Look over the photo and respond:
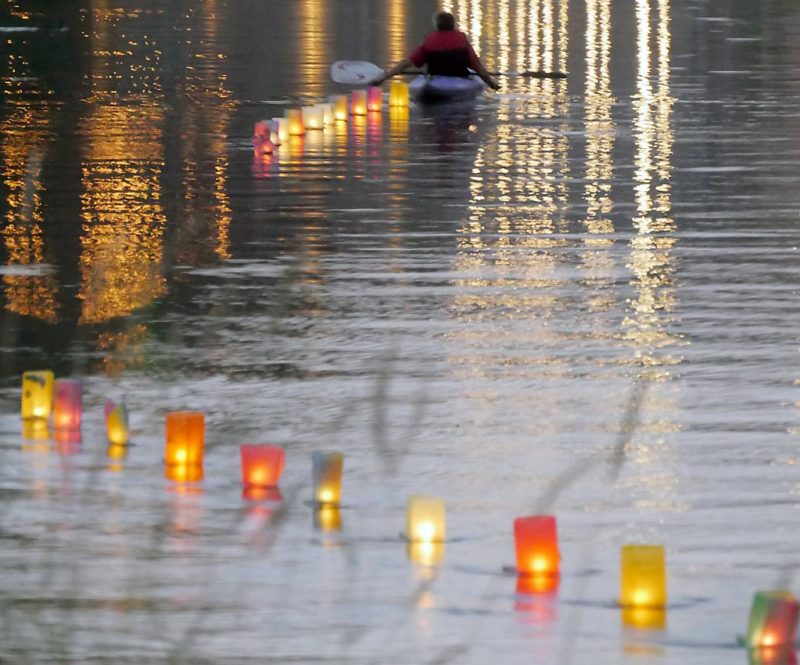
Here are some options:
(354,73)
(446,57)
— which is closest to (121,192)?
(446,57)

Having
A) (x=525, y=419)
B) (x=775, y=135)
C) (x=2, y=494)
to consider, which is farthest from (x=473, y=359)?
(x=775, y=135)

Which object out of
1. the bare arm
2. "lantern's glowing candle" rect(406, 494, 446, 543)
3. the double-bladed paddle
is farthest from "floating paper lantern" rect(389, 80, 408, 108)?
"lantern's glowing candle" rect(406, 494, 446, 543)

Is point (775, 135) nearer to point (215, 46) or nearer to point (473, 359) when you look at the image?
point (473, 359)

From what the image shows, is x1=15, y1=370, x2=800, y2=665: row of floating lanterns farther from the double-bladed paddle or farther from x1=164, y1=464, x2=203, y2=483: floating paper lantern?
the double-bladed paddle

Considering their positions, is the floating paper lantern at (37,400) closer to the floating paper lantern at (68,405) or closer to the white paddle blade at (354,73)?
the floating paper lantern at (68,405)

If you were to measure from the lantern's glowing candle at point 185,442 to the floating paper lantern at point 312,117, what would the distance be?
49.7 feet

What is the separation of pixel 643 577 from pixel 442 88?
21169 millimetres

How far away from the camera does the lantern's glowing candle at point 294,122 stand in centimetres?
2362

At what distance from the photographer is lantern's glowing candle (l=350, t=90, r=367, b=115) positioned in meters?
26.2

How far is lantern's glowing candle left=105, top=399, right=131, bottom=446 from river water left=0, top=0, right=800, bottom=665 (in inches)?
2.7

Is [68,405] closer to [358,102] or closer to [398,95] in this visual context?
[358,102]

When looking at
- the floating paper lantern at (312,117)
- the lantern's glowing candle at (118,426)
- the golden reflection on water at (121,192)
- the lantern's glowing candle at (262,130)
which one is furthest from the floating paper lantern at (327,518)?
the floating paper lantern at (312,117)

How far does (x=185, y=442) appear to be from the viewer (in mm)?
9484

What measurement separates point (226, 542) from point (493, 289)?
6098 millimetres
